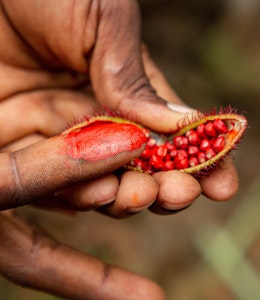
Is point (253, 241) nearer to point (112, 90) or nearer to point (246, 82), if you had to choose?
point (246, 82)

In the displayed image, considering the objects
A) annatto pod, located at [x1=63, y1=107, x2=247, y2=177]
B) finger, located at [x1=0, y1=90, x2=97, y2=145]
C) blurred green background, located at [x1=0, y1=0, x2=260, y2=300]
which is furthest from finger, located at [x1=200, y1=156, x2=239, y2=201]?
blurred green background, located at [x1=0, y1=0, x2=260, y2=300]

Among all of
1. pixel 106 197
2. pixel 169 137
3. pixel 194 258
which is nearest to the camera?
pixel 106 197

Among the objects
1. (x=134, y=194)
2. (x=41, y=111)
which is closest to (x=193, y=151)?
(x=134, y=194)

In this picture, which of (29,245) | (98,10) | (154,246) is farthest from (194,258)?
(98,10)

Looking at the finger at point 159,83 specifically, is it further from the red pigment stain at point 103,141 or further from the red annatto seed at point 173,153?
the red pigment stain at point 103,141

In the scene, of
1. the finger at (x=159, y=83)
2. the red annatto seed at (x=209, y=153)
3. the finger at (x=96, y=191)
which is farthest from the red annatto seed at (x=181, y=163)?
the finger at (x=159, y=83)

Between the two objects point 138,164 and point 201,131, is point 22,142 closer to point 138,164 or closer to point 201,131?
point 138,164
